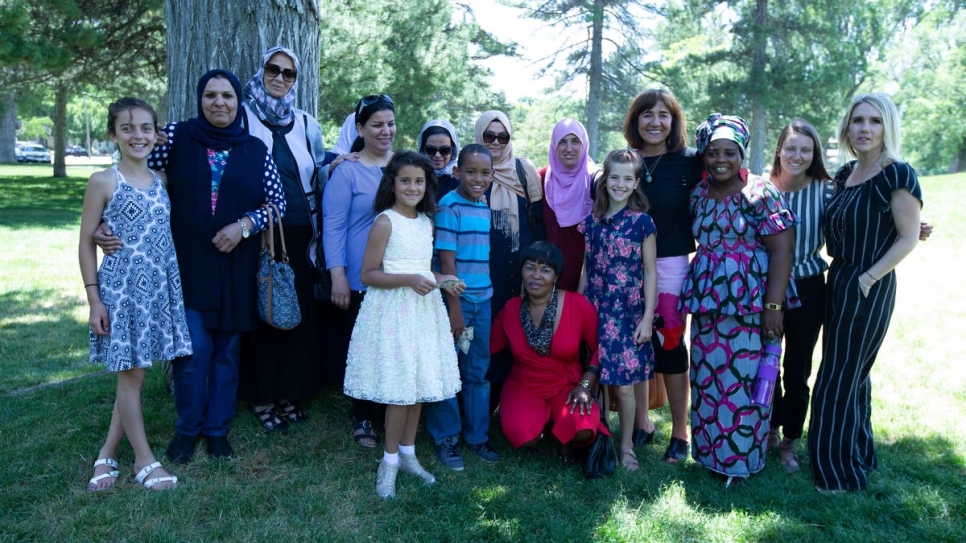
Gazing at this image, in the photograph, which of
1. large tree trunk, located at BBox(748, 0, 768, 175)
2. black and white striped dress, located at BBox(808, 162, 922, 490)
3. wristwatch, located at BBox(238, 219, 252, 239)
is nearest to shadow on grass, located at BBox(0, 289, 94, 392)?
wristwatch, located at BBox(238, 219, 252, 239)

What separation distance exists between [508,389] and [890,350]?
412cm

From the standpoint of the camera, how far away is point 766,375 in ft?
11.8

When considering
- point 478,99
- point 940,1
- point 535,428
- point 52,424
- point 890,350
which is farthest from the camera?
point 940,1

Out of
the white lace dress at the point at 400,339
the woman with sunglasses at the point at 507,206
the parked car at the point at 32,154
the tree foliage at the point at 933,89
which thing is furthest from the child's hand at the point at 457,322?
the parked car at the point at 32,154

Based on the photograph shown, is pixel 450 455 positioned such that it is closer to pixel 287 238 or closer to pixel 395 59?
pixel 287 238

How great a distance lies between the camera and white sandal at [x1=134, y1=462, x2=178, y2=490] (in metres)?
3.31

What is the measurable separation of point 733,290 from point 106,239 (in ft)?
10.00

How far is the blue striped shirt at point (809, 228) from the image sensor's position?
371 cm

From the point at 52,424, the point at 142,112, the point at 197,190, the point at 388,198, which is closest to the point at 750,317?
the point at 388,198

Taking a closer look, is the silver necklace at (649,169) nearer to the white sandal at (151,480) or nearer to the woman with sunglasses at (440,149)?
the woman with sunglasses at (440,149)

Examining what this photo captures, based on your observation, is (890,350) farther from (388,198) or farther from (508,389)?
(388,198)

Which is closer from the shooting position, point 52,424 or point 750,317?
point 750,317

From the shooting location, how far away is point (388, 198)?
11.3 ft

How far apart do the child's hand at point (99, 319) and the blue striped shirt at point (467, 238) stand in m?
1.61
